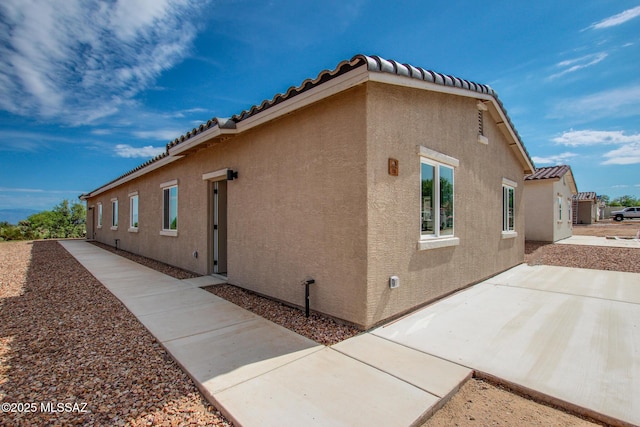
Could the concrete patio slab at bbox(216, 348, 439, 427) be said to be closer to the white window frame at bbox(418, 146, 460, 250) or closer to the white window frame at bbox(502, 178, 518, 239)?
the white window frame at bbox(418, 146, 460, 250)

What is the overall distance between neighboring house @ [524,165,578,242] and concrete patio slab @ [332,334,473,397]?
59.2ft

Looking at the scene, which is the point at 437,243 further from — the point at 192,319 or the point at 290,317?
the point at 192,319

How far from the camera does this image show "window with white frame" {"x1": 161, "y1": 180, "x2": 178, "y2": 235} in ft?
34.1

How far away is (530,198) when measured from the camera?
1823cm

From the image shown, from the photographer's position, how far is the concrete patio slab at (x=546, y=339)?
3039 millimetres

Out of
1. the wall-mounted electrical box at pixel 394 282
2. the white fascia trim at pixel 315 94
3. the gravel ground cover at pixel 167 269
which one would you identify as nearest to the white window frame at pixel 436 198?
the wall-mounted electrical box at pixel 394 282

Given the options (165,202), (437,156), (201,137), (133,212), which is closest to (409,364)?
(437,156)

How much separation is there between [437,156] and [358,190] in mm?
2427

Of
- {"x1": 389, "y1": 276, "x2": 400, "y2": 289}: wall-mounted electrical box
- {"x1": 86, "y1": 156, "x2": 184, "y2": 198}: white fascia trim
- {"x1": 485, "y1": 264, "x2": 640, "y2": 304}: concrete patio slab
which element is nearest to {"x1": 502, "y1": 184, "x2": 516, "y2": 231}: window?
{"x1": 485, "y1": 264, "x2": 640, "y2": 304}: concrete patio slab

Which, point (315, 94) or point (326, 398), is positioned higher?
point (315, 94)

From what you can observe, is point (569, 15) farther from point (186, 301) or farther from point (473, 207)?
point (186, 301)

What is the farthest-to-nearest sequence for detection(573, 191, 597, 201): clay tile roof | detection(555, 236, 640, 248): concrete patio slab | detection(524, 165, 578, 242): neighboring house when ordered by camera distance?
detection(573, 191, 597, 201): clay tile roof → detection(524, 165, 578, 242): neighboring house → detection(555, 236, 640, 248): concrete patio slab

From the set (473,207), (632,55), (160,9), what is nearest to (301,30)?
(160,9)

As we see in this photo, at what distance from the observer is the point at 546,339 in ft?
13.9
